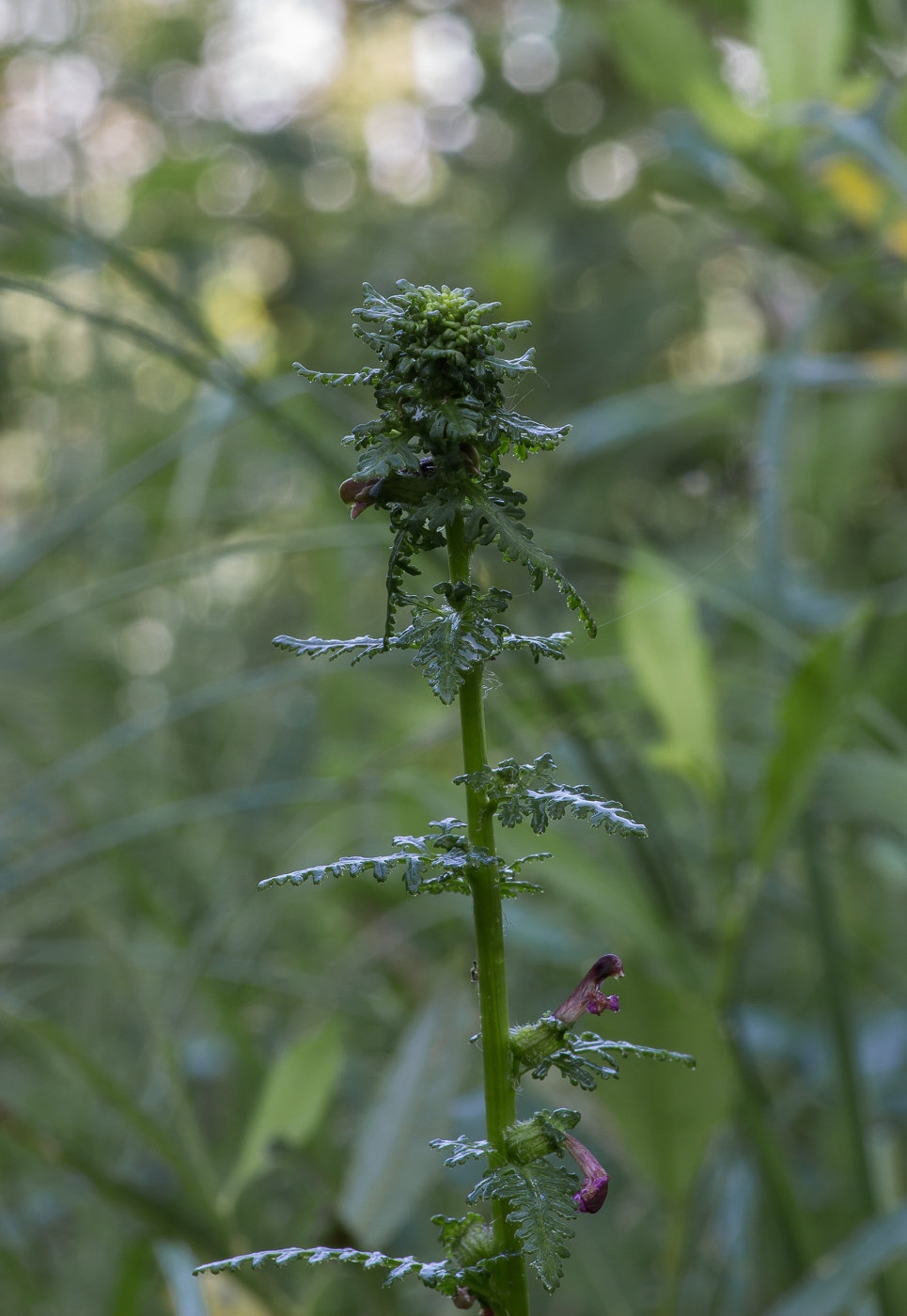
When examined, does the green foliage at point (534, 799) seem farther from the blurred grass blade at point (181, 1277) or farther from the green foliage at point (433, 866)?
the blurred grass blade at point (181, 1277)

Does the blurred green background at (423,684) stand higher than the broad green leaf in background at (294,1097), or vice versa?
the blurred green background at (423,684)

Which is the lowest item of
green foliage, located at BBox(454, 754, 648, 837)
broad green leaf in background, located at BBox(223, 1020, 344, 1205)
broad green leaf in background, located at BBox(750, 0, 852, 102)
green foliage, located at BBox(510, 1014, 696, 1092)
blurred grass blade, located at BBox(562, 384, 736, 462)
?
green foliage, located at BBox(510, 1014, 696, 1092)

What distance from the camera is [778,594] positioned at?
0.56 meters

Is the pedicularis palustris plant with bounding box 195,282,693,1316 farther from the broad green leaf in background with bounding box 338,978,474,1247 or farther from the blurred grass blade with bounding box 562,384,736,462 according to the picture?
the blurred grass blade with bounding box 562,384,736,462

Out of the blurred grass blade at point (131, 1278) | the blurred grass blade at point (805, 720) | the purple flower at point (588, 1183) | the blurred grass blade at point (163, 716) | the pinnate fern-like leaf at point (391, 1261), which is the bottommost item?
the pinnate fern-like leaf at point (391, 1261)

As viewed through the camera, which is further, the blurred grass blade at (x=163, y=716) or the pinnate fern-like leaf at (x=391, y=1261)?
the blurred grass blade at (x=163, y=716)

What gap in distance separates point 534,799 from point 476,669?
2 cm

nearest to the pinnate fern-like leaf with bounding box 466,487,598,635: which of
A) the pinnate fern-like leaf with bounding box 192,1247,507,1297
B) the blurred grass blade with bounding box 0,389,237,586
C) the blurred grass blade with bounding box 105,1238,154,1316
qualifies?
the pinnate fern-like leaf with bounding box 192,1247,507,1297

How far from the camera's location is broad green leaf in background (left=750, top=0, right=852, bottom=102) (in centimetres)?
71

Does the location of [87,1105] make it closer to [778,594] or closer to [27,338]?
[778,594]

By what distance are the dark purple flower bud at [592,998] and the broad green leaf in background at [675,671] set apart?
28 centimetres

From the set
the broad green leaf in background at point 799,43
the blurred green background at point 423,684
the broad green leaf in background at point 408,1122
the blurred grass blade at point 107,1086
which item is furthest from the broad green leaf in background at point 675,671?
the broad green leaf in background at point 799,43

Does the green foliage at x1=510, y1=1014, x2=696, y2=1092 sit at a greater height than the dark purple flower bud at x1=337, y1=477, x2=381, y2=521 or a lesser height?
lesser

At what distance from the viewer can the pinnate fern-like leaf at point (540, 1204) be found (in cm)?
18
